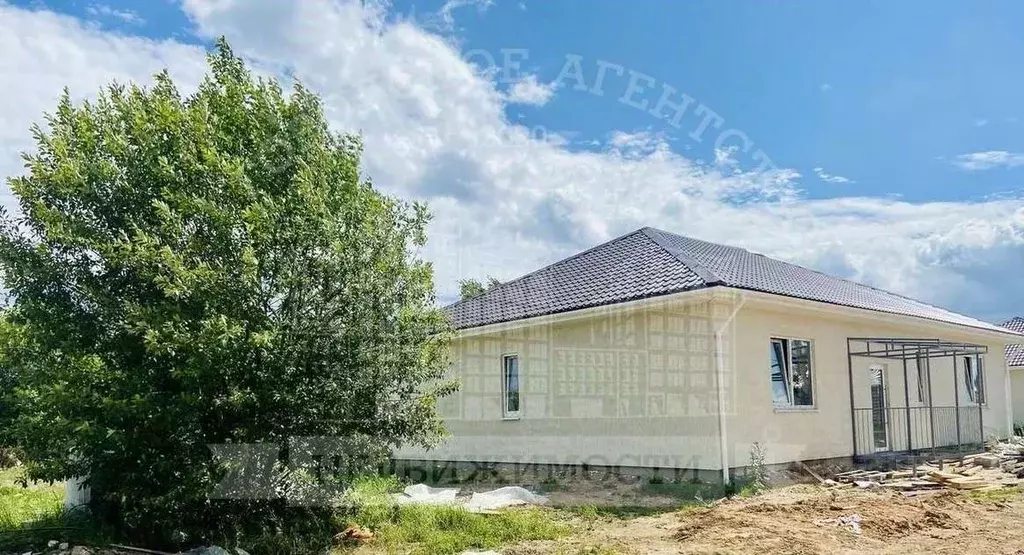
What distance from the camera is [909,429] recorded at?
1445 centimetres

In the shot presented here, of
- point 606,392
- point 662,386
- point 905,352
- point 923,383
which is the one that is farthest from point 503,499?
point 923,383

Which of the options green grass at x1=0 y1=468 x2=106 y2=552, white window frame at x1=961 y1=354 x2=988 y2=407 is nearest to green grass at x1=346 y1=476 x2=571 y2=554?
green grass at x1=0 y1=468 x2=106 y2=552

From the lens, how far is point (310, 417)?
7371mm

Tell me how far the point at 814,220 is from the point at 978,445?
7140 mm

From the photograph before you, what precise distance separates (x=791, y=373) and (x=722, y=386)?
2.16 metres

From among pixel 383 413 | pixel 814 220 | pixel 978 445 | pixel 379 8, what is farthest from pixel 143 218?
pixel 978 445

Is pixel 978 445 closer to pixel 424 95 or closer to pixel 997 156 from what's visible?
pixel 997 156

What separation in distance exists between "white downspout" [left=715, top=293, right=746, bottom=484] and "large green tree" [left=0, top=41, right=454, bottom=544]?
5225mm

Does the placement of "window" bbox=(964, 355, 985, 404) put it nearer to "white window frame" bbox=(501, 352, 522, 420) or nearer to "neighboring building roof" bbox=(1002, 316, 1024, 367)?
"neighboring building roof" bbox=(1002, 316, 1024, 367)

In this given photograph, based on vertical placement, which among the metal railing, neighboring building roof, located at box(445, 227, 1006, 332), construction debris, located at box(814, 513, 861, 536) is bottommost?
construction debris, located at box(814, 513, 861, 536)

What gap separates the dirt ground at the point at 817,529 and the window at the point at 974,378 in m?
9.39

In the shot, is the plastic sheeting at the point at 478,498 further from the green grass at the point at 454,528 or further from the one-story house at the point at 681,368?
the one-story house at the point at 681,368

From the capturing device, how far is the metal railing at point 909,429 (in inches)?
544

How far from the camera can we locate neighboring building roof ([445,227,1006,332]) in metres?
12.0
